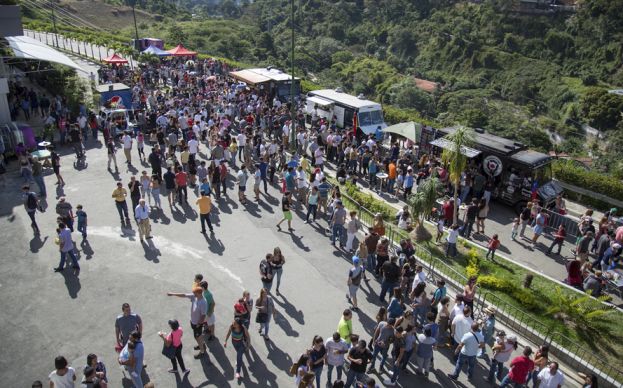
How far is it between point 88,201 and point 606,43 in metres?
77.4

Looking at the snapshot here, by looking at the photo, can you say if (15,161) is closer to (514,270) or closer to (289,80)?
(289,80)

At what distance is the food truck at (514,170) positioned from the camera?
55.0 ft

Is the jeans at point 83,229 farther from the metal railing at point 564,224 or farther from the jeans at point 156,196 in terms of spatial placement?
the metal railing at point 564,224

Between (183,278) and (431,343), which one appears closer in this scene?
(431,343)

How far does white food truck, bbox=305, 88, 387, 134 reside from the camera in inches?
919

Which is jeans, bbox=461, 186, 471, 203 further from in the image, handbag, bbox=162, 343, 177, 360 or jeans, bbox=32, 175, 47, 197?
jeans, bbox=32, 175, 47, 197

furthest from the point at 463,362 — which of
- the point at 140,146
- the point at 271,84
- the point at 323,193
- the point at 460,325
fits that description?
the point at 271,84

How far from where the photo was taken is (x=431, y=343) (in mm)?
8570

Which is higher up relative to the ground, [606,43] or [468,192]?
[606,43]

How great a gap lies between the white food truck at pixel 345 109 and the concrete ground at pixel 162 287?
9.29m

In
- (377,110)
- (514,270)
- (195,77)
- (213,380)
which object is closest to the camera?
(213,380)

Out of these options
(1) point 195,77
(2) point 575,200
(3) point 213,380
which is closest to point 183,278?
(3) point 213,380

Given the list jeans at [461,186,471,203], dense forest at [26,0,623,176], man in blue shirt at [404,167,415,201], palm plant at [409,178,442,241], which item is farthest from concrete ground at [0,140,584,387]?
dense forest at [26,0,623,176]

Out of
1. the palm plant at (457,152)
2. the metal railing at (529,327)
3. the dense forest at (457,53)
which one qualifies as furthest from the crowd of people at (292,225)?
the dense forest at (457,53)
